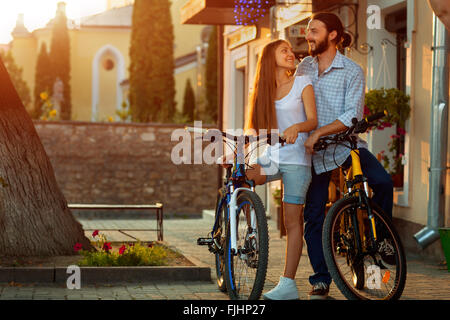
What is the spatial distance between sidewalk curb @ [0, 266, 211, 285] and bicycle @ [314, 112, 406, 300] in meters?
1.79

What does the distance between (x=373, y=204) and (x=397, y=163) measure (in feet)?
16.1

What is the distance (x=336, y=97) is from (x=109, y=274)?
7.93 feet

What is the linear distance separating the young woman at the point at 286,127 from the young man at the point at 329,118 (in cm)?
20

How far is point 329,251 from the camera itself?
5684mm

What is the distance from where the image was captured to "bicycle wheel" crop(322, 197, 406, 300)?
18.6 ft

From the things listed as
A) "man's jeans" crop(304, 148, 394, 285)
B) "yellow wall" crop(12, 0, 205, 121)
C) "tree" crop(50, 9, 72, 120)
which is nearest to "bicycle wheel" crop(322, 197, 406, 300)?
"man's jeans" crop(304, 148, 394, 285)

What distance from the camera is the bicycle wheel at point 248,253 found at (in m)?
5.59

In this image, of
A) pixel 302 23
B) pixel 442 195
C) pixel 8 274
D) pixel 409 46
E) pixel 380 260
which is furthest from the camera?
pixel 302 23

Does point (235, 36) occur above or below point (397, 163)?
above

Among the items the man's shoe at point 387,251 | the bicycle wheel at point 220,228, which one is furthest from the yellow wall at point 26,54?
the man's shoe at point 387,251

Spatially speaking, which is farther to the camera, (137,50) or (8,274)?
(137,50)

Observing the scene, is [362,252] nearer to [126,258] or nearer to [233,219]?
[233,219]
